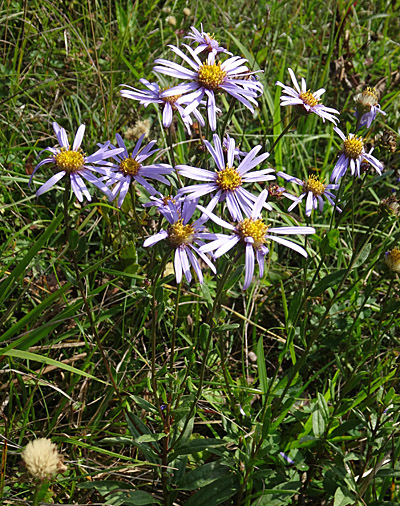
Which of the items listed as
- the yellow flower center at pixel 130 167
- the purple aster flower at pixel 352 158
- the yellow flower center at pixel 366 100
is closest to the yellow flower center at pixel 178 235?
the yellow flower center at pixel 130 167

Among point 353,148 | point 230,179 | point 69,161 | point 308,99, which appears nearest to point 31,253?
point 69,161

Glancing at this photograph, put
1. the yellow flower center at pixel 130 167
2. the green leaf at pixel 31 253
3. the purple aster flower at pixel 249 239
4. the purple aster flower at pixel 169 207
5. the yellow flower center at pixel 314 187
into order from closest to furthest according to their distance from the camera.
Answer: the purple aster flower at pixel 249 239 → the purple aster flower at pixel 169 207 → the green leaf at pixel 31 253 → the yellow flower center at pixel 130 167 → the yellow flower center at pixel 314 187

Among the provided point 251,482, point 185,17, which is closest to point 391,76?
point 185,17

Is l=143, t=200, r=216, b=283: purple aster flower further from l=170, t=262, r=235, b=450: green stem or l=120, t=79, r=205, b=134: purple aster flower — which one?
l=120, t=79, r=205, b=134: purple aster flower

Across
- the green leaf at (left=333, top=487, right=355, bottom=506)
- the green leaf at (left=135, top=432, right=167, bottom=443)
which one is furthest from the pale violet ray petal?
the green leaf at (left=333, top=487, right=355, bottom=506)

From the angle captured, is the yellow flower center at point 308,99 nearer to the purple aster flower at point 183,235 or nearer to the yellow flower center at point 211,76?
the yellow flower center at point 211,76

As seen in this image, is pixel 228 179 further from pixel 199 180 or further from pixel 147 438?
pixel 147 438
